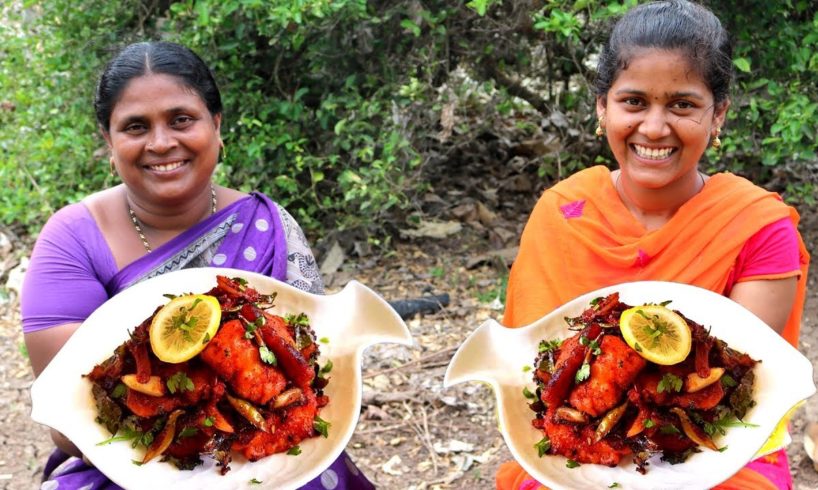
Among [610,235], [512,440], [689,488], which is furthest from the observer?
[610,235]

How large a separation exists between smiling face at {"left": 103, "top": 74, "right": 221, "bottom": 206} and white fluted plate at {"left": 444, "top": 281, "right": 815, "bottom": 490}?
1050 millimetres

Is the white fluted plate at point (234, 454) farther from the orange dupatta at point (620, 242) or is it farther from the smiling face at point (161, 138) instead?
the orange dupatta at point (620, 242)

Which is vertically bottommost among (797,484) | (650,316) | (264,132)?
(797,484)

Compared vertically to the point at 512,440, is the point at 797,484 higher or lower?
lower

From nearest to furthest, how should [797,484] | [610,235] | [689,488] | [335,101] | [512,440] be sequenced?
[689,488]
[512,440]
[610,235]
[797,484]
[335,101]

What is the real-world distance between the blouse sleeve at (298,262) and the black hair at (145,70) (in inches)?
20.0

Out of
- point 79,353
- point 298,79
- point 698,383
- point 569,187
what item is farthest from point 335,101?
point 698,383

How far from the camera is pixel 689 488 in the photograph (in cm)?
228

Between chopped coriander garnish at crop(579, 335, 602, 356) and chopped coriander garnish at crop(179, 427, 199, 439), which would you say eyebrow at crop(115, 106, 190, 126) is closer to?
chopped coriander garnish at crop(179, 427, 199, 439)

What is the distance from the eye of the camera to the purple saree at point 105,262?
2840 mm

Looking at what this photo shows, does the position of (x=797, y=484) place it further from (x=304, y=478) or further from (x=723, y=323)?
(x=304, y=478)

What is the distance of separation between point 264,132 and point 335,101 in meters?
0.46

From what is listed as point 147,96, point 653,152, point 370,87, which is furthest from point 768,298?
point 370,87

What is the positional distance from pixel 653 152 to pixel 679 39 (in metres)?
0.34
